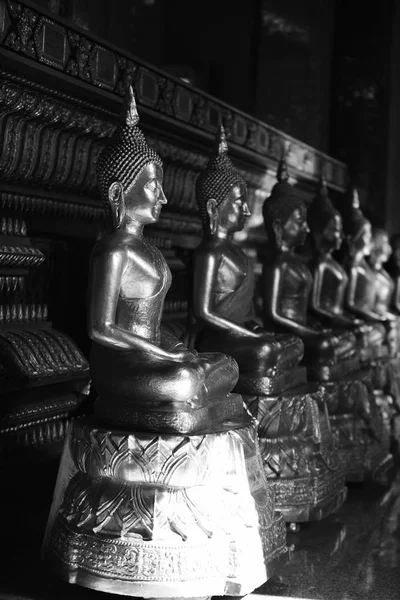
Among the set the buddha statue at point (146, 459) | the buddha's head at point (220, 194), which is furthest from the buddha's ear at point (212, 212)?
the buddha statue at point (146, 459)

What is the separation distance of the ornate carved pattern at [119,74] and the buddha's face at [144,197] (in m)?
0.44

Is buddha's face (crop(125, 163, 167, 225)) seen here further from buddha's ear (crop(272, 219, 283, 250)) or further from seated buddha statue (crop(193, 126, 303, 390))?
buddha's ear (crop(272, 219, 283, 250))

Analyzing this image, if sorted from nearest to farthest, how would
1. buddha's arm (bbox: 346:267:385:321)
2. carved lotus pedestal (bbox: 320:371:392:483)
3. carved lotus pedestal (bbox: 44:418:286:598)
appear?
1. carved lotus pedestal (bbox: 44:418:286:598)
2. carved lotus pedestal (bbox: 320:371:392:483)
3. buddha's arm (bbox: 346:267:385:321)

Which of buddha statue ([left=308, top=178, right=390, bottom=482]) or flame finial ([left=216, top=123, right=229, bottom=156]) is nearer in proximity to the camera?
flame finial ([left=216, top=123, right=229, bottom=156])

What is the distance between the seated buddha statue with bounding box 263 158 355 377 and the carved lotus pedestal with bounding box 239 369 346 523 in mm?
458

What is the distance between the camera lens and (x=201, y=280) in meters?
2.98

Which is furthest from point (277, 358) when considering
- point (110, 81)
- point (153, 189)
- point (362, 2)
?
point (362, 2)

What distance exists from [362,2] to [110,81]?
381cm

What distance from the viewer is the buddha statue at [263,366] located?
2898mm

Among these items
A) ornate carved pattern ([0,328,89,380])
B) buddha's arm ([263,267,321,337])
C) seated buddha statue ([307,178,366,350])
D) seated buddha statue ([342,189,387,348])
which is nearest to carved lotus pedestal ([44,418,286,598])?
ornate carved pattern ([0,328,89,380])

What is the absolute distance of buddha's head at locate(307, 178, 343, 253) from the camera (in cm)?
400

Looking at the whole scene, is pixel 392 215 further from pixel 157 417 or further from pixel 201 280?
pixel 157 417

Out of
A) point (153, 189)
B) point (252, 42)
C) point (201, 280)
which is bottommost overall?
point (201, 280)

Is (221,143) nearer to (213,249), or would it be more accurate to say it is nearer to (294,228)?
(213,249)
